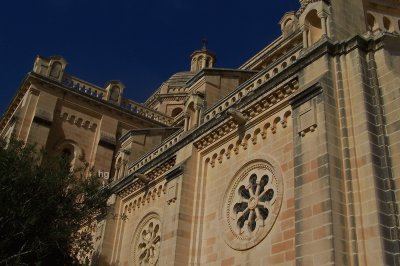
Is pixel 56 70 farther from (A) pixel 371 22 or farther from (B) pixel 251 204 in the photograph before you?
(A) pixel 371 22

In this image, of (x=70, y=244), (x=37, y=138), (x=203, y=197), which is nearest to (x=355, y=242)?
(x=203, y=197)

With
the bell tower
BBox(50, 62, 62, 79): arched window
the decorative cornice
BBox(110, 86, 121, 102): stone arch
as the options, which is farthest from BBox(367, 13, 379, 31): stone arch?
the bell tower

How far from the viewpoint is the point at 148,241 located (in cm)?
1636

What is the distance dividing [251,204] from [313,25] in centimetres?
482

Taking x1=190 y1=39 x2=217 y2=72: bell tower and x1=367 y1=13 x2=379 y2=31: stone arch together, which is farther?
x1=190 y1=39 x2=217 y2=72: bell tower

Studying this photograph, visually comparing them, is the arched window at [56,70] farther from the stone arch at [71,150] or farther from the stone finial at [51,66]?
the stone arch at [71,150]

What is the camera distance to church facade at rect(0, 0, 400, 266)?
8945mm

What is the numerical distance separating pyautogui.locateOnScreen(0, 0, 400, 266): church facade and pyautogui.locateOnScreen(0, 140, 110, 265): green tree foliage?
2.34 m

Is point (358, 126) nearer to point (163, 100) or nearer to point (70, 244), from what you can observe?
point (70, 244)

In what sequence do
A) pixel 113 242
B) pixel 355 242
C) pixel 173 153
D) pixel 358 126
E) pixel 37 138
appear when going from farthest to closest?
pixel 37 138
pixel 113 242
pixel 173 153
pixel 358 126
pixel 355 242

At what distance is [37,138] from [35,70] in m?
4.26

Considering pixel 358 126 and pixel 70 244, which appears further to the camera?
pixel 70 244

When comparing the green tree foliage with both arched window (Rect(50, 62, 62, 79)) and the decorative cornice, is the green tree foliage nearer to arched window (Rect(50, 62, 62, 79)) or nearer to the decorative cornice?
the decorative cornice

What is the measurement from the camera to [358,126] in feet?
31.9
